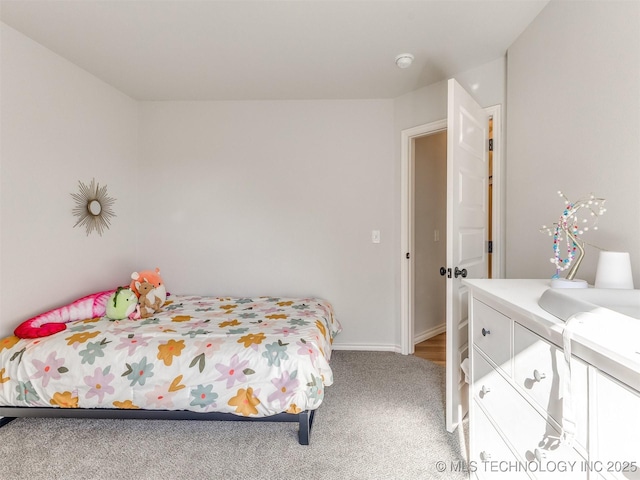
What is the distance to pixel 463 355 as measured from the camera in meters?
2.09

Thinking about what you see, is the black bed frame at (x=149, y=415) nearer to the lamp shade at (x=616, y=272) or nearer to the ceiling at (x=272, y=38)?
the lamp shade at (x=616, y=272)

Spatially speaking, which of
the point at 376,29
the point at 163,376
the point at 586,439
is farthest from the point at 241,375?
the point at 376,29

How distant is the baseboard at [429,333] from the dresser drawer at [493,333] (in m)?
2.06

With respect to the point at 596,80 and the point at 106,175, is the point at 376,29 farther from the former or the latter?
the point at 106,175

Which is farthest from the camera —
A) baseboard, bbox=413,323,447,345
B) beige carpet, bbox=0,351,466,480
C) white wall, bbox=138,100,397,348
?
baseboard, bbox=413,323,447,345

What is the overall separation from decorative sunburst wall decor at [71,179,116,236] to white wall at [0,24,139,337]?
6cm

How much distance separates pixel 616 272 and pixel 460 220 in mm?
824

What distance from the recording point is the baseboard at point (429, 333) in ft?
11.5

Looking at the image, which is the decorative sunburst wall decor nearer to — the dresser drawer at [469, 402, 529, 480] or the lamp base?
the dresser drawer at [469, 402, 529, 480]

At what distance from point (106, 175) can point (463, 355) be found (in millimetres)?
3213

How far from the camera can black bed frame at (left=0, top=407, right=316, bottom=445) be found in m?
1.83

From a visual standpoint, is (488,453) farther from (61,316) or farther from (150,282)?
(61,316)

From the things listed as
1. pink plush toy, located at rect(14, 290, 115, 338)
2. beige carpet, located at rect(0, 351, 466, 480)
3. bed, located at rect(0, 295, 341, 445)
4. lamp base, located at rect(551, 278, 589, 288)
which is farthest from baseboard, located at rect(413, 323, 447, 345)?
pink plush toy, located at rect(14, 290, 115, 338)

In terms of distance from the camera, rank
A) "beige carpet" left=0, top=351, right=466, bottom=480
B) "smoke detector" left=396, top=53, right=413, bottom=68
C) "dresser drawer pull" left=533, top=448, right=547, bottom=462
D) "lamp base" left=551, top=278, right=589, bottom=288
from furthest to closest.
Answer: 1. "smoke detector" left=396, top=53, right=413, bottom=68
2. "beige carpet" left=0, top=351, right=466, bottom=480
3. "lamp base" left=551, top=278, right=589, bottom=288
4. "dresser drawer pull" left=533, top=448, right=547, bottom=462
